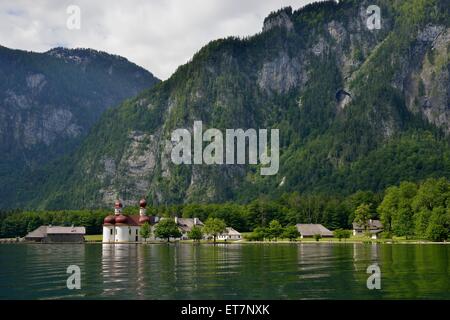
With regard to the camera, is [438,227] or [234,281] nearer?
[234,281]

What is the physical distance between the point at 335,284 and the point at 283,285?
5.07 meters

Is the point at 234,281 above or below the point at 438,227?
below

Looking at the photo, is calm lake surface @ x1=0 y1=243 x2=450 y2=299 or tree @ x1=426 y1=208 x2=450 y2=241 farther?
tree @ x1=426 y1=208 x2=450 y2=241

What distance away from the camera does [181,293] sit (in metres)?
56.0

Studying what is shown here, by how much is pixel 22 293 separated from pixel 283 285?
79.3 feet

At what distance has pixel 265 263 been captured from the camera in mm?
90438

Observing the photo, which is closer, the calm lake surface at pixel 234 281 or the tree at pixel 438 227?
the calm lake surface at pixel 234 281

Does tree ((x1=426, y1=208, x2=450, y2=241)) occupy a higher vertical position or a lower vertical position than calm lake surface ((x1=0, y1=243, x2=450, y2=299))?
higher

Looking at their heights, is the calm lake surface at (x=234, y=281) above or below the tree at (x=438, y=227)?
below
